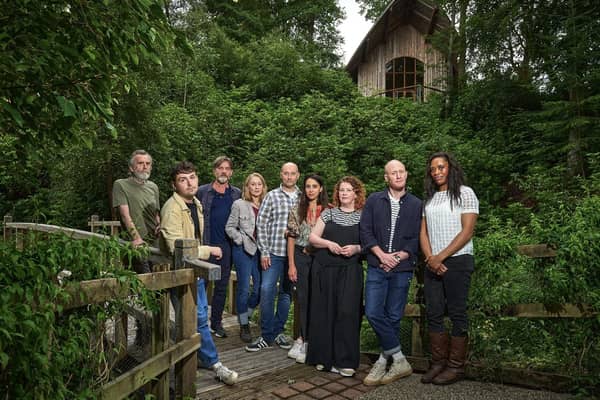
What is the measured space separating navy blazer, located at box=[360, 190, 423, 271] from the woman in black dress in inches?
7.7

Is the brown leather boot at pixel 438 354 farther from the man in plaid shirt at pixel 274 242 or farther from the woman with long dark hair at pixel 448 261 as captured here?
the man in plaid shirt at pixel 274 242

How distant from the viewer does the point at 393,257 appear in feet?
13.6

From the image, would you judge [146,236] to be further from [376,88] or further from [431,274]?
[376,88]

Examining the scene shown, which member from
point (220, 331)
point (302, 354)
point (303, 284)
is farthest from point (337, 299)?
point (220, 331)

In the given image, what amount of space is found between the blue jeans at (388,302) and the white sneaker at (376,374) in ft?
0.36

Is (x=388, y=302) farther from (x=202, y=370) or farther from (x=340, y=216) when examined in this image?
(x=202, y=370)

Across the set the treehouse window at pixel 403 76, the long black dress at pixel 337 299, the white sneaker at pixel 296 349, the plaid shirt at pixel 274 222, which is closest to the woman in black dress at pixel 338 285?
the long black dress at pixel 337 299

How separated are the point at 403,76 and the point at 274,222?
2023cm

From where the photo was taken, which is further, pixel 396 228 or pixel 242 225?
pixel 242 225

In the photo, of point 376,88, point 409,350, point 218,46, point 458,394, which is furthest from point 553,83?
point 218,46

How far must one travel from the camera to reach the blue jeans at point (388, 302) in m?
4.22

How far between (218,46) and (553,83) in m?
16.5

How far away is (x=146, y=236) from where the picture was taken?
5.21m

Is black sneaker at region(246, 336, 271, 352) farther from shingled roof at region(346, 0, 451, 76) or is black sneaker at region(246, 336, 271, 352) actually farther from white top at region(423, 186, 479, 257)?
shingled roof at region(346, 0, 451, 76)
